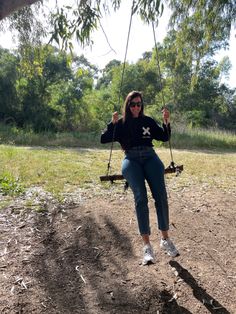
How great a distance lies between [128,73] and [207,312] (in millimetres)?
19217

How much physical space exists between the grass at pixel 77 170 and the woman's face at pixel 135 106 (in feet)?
7.93

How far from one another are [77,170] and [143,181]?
405cm

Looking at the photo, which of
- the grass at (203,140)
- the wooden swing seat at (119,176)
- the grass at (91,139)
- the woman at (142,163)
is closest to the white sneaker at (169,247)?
the woman at (142,163)

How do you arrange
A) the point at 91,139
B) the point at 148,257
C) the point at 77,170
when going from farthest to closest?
the point at 91,139
the point at 77,170
the point at 148,257

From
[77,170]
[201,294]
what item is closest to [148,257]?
[201,294]

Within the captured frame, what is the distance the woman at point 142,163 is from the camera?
3.46 m

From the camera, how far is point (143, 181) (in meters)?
3.54

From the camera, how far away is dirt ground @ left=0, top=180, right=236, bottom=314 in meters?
3.08

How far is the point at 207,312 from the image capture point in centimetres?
298

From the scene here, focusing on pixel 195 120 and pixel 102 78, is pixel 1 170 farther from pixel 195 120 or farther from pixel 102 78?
Answer: pixel 102 78

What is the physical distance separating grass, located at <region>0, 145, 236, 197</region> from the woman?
2.32 meters

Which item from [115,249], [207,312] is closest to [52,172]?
[115,249]

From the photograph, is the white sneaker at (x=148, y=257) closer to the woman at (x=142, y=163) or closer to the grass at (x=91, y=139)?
the woman at (x=142, y=163)

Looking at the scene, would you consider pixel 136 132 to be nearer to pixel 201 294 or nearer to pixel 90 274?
pixel 90 274
